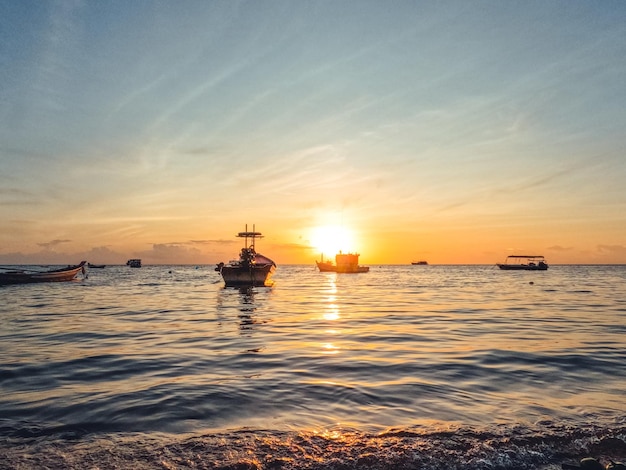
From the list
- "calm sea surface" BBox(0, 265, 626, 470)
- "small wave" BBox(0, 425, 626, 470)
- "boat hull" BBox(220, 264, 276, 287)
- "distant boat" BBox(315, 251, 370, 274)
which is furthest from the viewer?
Answer: "distant boat" BBox(315, 251, 370, 274)

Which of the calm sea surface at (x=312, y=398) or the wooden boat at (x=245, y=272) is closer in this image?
the calm sea surface at (x=312, y=398)

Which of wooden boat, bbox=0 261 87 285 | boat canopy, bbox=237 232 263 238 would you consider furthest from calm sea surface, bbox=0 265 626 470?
wooden boat, bbox=0 261 87 285

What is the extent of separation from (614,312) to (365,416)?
27.0m

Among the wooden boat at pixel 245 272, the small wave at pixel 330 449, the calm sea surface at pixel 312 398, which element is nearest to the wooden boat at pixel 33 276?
the wooden boat at pixel 245 272

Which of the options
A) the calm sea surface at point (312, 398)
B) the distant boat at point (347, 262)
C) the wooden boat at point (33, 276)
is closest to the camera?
the calm sea surface at point (312, 398)

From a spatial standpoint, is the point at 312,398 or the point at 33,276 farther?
the point at 33,276

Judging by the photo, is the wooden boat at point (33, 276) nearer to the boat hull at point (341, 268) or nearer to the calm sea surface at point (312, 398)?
the calm sea surface at point (312, 398)

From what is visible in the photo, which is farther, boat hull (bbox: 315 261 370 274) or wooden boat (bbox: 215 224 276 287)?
boat hull (bbox: 315 261 370 274)

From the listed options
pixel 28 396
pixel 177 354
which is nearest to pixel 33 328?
pixel 177 354

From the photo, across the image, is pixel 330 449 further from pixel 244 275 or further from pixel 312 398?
pixel 244 275

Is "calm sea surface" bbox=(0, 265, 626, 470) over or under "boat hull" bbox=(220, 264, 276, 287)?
under

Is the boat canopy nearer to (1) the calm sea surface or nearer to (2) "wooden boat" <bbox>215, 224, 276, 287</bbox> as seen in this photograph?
(2) "wooden boat" <bbox>215, 224, 276, 287</bbox>

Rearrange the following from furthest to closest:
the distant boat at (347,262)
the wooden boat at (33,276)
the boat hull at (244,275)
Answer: the distant boat at (347,262)
the wooden boat at (33,276)
the boat hull at (244,275)

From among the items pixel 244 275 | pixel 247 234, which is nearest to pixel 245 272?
pixel 244 275
